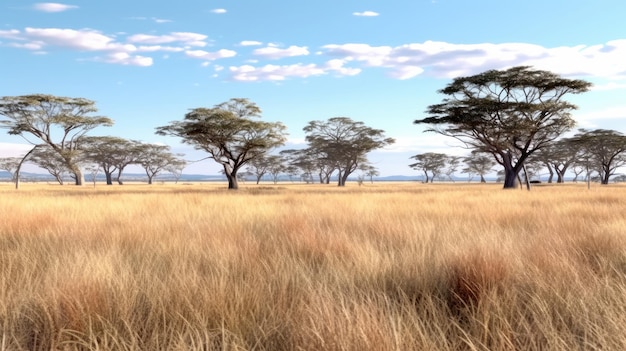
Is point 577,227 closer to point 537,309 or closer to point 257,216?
point 537,309

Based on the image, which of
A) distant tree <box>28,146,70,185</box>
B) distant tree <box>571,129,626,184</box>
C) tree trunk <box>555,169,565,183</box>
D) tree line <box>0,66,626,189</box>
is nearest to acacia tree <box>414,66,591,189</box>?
tree line <box>0,66,626,189</box>

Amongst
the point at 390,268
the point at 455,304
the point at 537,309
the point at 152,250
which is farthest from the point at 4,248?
the point at 537,309

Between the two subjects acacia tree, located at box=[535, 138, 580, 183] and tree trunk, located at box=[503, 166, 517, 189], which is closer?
tree trunk, located at box=[503, 166, 517, 189]

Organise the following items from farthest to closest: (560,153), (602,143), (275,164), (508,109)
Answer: (275,164)
(560,153)
(602,143)
(508,109)

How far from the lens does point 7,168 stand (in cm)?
9112

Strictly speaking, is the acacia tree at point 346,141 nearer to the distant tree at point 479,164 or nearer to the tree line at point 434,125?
the tree line at point 434,125

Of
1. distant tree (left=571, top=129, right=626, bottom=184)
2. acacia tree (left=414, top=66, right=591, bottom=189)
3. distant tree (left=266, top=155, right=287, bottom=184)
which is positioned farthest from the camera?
distant tree (left=266, top=155, right=287, bottom=184)

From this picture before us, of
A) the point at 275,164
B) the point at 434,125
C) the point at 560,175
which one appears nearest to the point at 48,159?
the point at 275,164

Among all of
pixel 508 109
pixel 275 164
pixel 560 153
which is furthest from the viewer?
pixel 275 164

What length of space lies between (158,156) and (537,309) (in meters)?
80.8

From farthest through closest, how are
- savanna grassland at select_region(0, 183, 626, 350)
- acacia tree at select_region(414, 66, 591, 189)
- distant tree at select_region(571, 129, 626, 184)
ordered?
distant tree at select_region(571, 129, 626, 184), acacia tree at select_region(414, 66, 591, 189), savanna grassland at select_region(0, 183, 626, 350)

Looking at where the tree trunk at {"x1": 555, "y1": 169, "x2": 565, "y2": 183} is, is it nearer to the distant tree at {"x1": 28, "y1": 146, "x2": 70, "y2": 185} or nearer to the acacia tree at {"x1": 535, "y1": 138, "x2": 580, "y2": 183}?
the acacia tree at {"x1": 535, "y1": 138, "x2": 580, "y2": 183}

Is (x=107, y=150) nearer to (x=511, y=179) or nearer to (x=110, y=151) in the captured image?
(x=110, y=151)

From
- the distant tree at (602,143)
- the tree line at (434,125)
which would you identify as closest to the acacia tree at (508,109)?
the tree line at (434,125)
